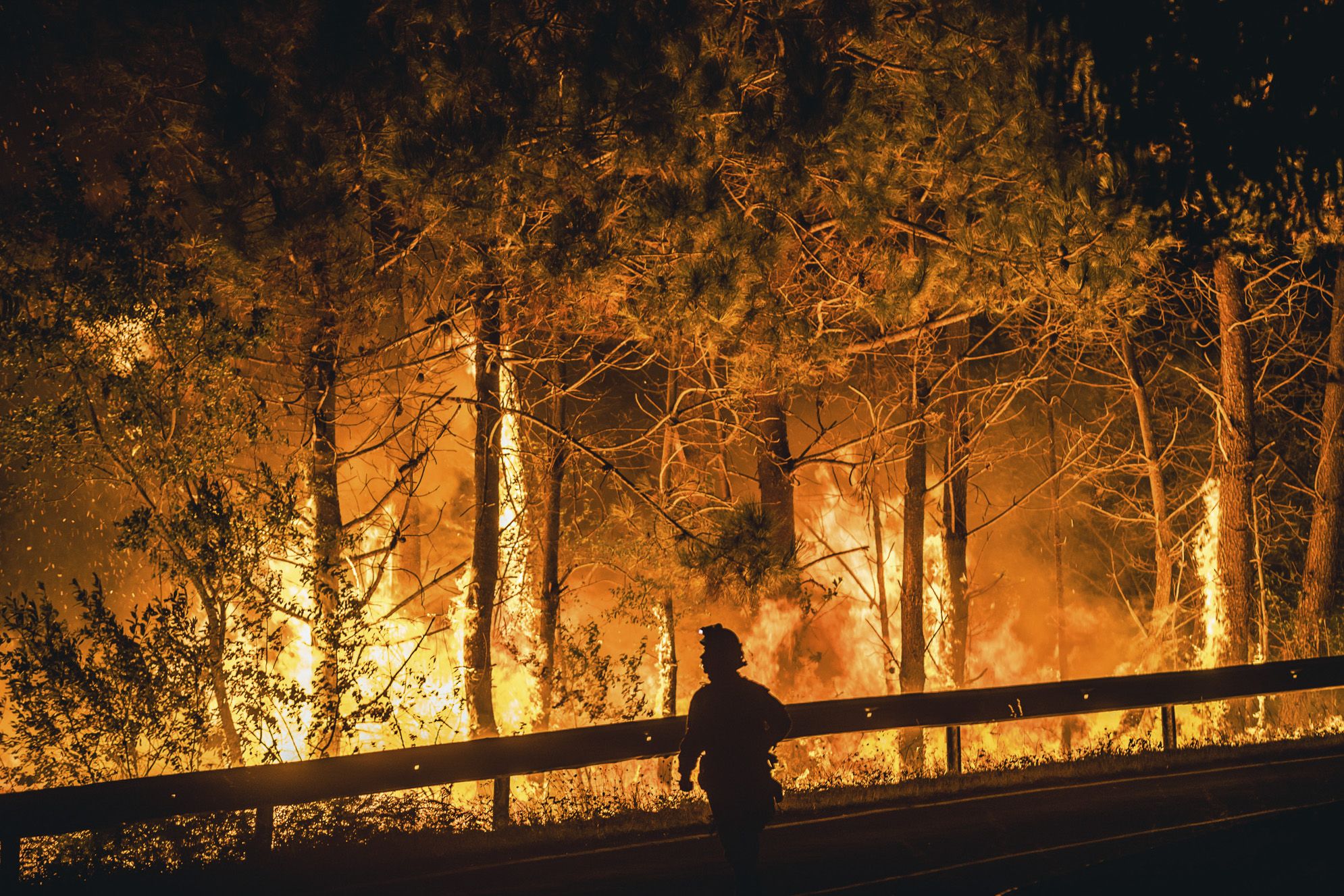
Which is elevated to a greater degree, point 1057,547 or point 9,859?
point 1057,547

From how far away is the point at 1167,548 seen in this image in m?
25.5

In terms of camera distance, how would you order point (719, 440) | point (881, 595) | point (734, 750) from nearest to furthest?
point (734, 750) < point (719, 440) < point (881, 595)

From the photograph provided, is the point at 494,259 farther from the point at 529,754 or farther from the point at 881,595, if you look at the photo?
the point at 881,595

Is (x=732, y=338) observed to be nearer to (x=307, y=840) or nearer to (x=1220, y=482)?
(x=307, y=840)

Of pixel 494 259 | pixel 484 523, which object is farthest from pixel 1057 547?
pixel 494 259

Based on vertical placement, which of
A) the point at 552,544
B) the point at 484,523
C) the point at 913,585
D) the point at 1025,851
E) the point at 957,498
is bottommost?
the point at 1025,851

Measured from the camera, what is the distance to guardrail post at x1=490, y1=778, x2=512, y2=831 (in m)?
9.94

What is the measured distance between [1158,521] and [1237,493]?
571 centimetres

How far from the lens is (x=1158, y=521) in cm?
2483


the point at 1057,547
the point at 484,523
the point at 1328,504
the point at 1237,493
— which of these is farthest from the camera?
the point at 1057,547

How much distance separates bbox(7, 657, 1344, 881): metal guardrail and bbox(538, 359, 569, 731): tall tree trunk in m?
5.19

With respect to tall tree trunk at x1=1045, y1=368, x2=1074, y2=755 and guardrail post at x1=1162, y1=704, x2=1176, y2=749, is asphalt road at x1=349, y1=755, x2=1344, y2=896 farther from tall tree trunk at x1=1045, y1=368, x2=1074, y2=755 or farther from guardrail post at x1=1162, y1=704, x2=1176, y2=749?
tall tree trunk at x1=1045, y1=368, x2=1074, y2=755

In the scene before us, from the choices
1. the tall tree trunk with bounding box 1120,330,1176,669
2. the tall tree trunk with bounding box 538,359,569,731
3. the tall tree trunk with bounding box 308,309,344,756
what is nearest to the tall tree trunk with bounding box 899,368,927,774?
the tall tree trunk with bounding box 1120,330,1176,669

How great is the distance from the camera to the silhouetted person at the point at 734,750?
669 centimetres
